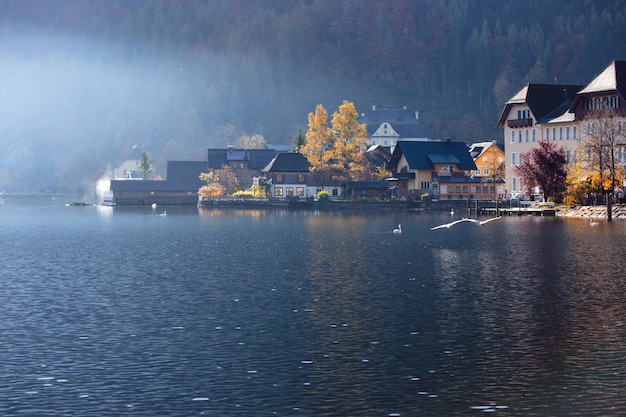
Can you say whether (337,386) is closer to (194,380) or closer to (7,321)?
(194,380)

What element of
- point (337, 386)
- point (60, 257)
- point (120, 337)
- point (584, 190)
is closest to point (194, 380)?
point (337, 386)

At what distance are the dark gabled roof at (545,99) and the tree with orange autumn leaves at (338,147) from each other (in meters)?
27.6

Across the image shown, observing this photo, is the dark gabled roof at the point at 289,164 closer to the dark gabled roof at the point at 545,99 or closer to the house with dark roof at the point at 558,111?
the house with dark roof at the point at 558,111

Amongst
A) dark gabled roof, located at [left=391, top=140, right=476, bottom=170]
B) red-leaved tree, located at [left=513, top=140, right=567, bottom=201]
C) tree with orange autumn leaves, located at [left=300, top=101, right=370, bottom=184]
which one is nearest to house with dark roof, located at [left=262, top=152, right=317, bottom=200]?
tree with orange autumn leaves, located at [left=300, top=101, right=370, bottom=184]

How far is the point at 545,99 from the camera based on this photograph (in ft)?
500

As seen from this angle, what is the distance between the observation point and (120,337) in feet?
104

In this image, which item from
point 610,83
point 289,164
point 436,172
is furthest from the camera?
point 289,164

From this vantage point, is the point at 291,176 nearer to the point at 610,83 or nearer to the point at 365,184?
the point at 365,184

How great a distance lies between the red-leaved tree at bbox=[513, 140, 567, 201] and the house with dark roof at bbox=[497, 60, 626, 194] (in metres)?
4.98

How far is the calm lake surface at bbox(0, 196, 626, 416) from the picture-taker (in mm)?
23406

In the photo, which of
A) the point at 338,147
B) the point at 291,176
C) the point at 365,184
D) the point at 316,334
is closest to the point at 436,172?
the point at 365,184

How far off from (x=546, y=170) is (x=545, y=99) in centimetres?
2954

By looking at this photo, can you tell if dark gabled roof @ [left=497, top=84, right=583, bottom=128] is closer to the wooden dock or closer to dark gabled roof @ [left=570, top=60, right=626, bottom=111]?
dark gabled roof @ [left=570, top=60, right=626, bottom=111]

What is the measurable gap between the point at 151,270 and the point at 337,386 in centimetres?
3064
